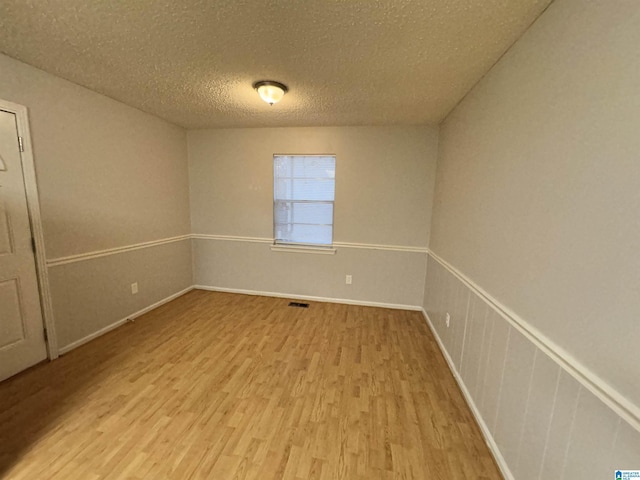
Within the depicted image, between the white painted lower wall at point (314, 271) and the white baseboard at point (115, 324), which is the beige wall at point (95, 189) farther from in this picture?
the white painted lower wall at point (314, 271)

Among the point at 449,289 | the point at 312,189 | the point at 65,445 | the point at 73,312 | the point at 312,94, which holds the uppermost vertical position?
the point at 312,94

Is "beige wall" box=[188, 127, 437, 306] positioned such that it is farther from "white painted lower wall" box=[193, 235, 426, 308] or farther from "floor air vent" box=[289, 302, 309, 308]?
"floor air vent" box=[289, 302, 309, 308]

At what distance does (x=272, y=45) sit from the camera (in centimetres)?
164

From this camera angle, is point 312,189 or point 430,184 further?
point 312,189

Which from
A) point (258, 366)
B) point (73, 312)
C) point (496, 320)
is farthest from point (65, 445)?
point (496, 320)

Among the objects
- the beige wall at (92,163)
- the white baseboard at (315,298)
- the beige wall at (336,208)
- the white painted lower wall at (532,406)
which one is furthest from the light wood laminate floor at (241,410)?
the beige wall at (92,163)

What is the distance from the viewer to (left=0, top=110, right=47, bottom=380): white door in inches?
74.0

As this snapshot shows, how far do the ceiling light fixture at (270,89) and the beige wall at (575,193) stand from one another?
5.26 ft

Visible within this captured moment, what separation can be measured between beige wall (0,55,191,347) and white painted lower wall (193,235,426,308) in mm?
688

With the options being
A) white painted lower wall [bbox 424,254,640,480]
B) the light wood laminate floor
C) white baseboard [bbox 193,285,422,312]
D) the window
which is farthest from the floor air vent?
white painted lower wall [bbox 424,254,640,480]

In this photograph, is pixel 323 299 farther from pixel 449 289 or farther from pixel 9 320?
pixel 9 320

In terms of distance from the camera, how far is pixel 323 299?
145 inches

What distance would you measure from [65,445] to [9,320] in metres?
1.21

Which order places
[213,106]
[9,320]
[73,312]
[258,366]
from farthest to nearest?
[213,106] → [73,312] → [258,366] → [9,320]
